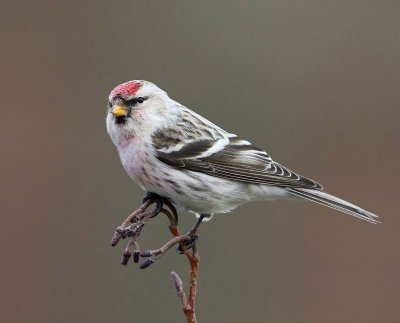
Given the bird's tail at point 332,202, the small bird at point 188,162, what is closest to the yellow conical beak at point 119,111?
the small bird at point 188,162

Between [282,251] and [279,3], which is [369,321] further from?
[279,3]

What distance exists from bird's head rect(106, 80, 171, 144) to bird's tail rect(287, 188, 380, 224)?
582mm

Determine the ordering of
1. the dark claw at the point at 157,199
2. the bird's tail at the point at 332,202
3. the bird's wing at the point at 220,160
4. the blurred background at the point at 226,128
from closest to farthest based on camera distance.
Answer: the dark claw at the point at 157,199, the bird's tail at the point at 332,202, the bird's wing at the point at 220,160, the blurred background at the point at 226,128

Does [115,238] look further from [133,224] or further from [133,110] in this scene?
[133,110]

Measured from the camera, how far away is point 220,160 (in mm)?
3398

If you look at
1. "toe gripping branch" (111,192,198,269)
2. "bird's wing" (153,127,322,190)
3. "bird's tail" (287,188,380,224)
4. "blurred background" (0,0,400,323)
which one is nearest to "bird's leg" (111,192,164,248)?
"toe gripping branch" (111,192,198,269)

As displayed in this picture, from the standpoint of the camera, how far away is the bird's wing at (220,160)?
3.28 m

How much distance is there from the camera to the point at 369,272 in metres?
5.37

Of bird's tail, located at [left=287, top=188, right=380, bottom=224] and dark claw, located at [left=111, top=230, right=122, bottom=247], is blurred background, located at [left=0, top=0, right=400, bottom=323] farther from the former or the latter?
dark claw, located at [left=111, top=230, right=122, bottom=247]

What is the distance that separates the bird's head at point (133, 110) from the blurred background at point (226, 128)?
61.1 inches

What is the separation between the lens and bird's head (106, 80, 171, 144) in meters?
3.23

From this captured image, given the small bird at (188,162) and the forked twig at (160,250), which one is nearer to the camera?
the forked twig at (160,250)

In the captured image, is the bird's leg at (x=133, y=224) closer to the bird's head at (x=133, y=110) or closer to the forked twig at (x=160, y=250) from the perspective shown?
the forked twig at (x=160, y=250)

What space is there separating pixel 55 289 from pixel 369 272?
1.86 metres
